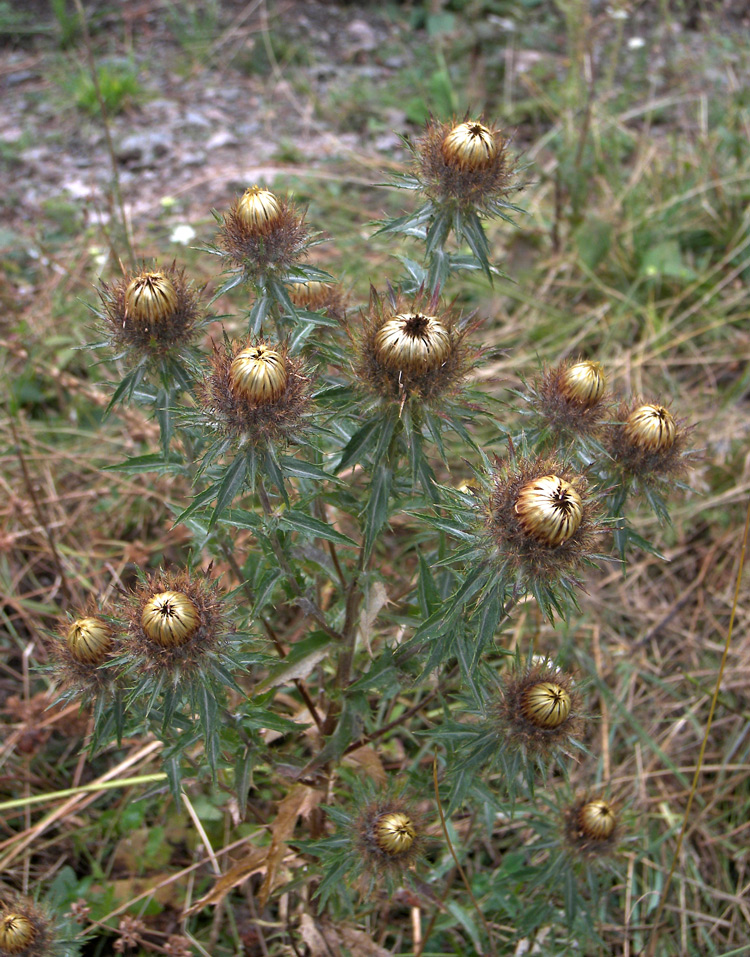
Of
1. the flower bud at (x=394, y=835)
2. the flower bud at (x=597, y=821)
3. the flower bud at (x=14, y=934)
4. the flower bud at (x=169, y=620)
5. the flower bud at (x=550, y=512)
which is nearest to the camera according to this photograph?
the flower bud at (x=550, y=512)

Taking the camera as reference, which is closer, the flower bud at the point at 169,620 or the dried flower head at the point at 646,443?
the flower bud at the point at 169,620

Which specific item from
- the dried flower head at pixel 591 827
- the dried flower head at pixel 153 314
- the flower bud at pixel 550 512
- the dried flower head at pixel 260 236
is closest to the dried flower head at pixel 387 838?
the dried flower head at pixel 591 827

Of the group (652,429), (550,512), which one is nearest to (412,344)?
(550,512)

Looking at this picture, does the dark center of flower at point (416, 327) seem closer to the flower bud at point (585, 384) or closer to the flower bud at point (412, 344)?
the flower bud at point (412, 344)

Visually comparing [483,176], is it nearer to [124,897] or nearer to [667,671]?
[667,671]

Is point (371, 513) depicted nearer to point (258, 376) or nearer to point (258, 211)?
point (258, 376)

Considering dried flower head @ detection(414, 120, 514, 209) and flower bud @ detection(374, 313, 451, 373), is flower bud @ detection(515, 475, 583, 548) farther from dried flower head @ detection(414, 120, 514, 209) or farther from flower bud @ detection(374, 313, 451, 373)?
dried flower head @ detection(414, 120, 514, 209)

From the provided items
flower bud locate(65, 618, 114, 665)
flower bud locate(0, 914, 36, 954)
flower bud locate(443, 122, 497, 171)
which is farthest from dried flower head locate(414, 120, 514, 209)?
flower bud locate(0, 914, 36, 954)

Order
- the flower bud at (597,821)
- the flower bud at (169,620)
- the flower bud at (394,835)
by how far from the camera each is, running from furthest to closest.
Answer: the flower bud at (597,821), the flower bud at (394,835), the flower bud at (169,620)

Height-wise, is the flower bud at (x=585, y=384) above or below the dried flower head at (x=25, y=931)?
above
